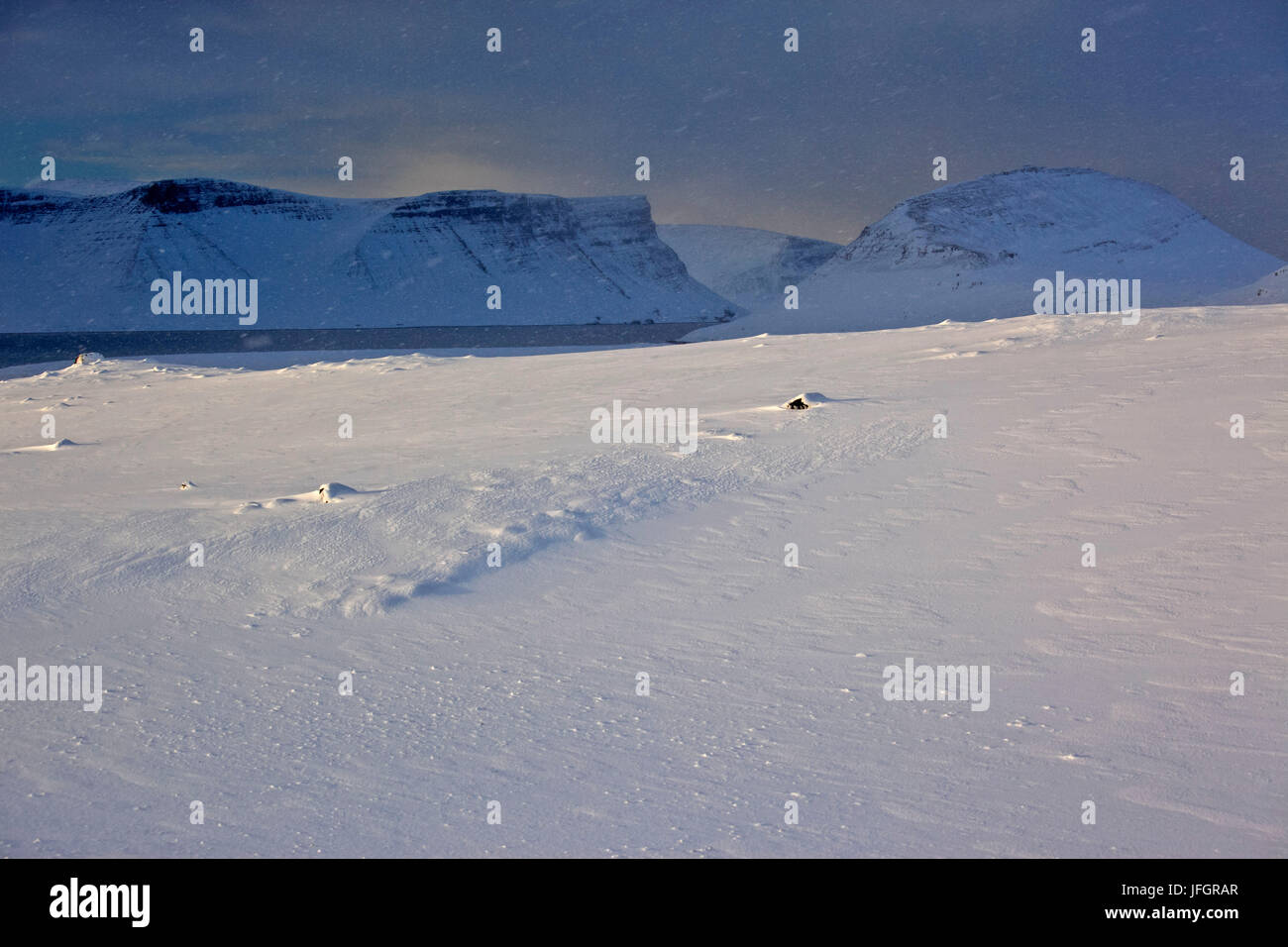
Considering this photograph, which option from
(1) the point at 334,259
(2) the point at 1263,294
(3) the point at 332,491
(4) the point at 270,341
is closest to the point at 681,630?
(3) the point at 332,491

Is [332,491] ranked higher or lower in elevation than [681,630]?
higher

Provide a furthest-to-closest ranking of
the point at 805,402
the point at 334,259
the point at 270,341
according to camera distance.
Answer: the point at 334,259
the point at 270,341
the point at 805,402

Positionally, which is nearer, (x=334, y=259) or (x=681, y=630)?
(x=681, y=630)

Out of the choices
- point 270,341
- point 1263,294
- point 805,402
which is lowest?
point 805,402

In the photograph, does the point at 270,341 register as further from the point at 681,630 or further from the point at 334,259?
the point at 681,630

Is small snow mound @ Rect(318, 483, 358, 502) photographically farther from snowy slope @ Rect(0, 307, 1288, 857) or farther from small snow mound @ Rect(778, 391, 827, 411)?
small snow mound @ Rect(778, 391, 827, 411)

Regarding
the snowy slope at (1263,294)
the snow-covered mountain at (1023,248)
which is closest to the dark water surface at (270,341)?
the snow-covered mountain at (1023,248)
